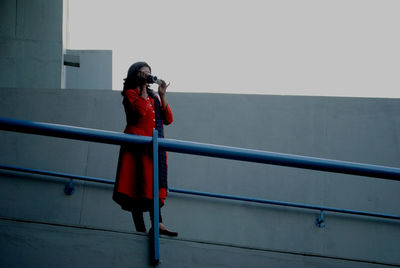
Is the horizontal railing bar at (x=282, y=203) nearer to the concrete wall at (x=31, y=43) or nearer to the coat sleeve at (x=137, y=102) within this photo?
the coat sleeve at (x=137, y=102)

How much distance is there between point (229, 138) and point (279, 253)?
2.95 meters

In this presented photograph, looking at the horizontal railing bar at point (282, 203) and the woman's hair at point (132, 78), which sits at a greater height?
the woman's hair at point (132, 78)

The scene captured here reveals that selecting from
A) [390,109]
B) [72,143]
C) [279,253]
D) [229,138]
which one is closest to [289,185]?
[229,138]

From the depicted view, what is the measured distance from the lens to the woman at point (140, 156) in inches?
86.0

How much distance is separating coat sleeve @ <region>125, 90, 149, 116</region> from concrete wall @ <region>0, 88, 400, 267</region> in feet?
6.53

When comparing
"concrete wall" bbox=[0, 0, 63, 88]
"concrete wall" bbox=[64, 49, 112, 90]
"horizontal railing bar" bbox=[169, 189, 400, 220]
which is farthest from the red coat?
"concrete wall" bbox=[64, 49, 112, 90]

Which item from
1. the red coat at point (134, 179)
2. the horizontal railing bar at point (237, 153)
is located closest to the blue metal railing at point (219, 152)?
the horizontal railing bar at point (237, 153)

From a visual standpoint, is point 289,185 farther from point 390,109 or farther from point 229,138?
point 390,109

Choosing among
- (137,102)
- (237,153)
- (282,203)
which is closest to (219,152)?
(237,153)

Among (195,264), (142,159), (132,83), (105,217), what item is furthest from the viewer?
(105,217)

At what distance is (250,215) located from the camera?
14.0 ft

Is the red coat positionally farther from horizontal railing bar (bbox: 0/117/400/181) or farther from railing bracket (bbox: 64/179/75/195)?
railing bracket (bbox: 64/179/75/195)

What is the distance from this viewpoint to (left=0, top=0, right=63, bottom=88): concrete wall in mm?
5152

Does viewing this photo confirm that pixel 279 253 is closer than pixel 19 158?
Yes
